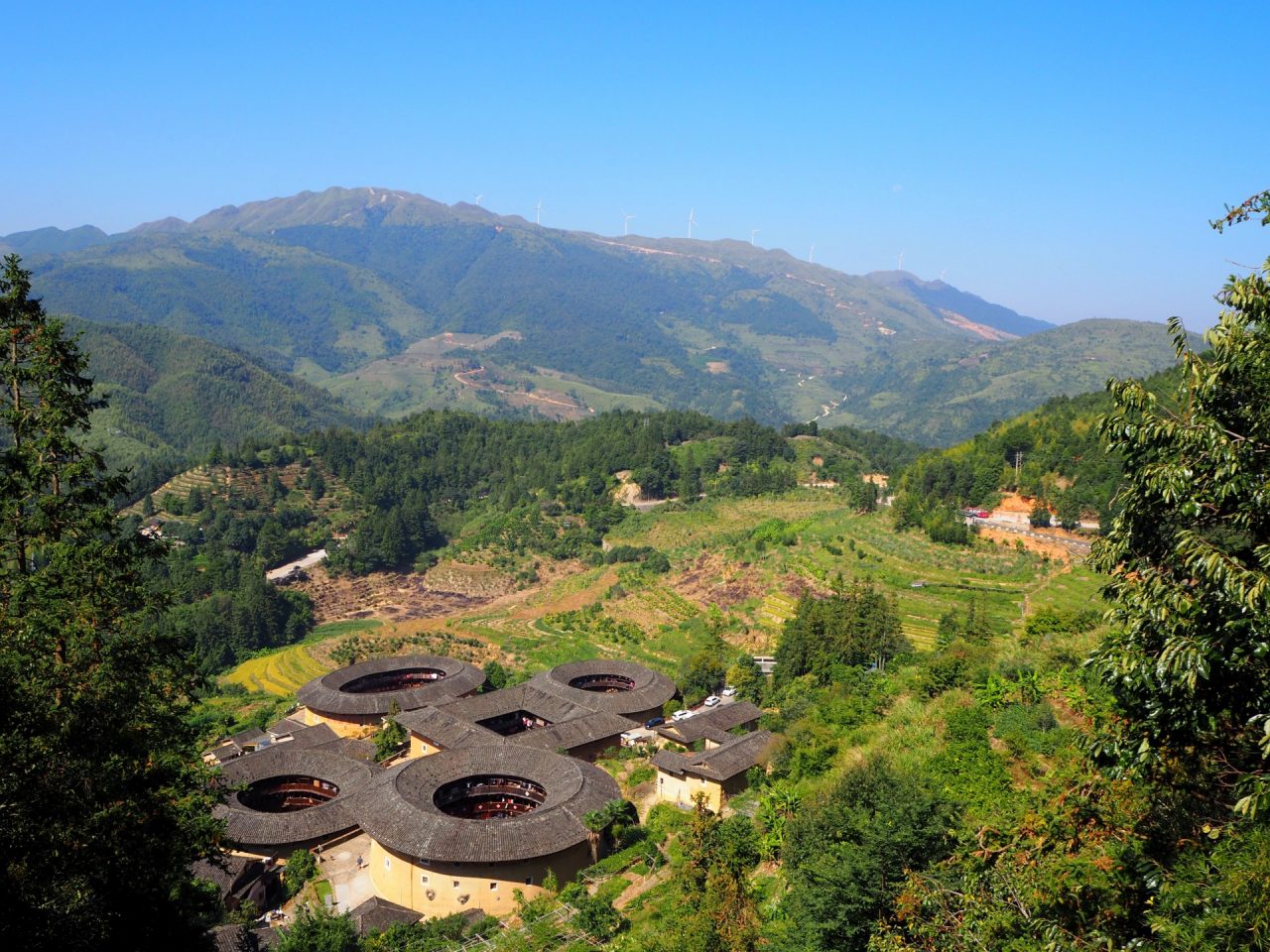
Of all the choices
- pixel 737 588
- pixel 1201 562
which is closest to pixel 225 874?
pixel 1201 562

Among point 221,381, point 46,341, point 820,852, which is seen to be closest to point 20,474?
point 46,341

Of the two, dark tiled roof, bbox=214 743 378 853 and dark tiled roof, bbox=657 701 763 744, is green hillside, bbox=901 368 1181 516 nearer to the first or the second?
dark tiled roof, bbox=657 701 763 744

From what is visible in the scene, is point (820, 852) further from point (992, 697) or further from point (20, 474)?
point (20, 474)

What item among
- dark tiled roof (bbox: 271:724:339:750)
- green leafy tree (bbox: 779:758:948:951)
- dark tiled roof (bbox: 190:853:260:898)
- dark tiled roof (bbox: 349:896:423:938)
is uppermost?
green leafy tree (bbox: 779:758:948:951)

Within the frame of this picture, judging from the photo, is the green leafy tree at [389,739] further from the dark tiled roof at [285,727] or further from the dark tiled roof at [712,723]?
the dark tiled roof at [712,723]

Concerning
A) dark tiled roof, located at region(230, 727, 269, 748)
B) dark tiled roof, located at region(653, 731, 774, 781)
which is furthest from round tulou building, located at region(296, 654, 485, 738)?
dark tiled roof, located at region(653, 731, 774, 781)

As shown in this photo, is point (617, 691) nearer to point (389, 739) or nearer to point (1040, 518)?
point (389, 739)

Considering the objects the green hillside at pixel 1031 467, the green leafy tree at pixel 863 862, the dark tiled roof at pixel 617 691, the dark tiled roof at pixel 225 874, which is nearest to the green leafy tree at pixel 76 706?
the green leafy tree at pixel 863 862
